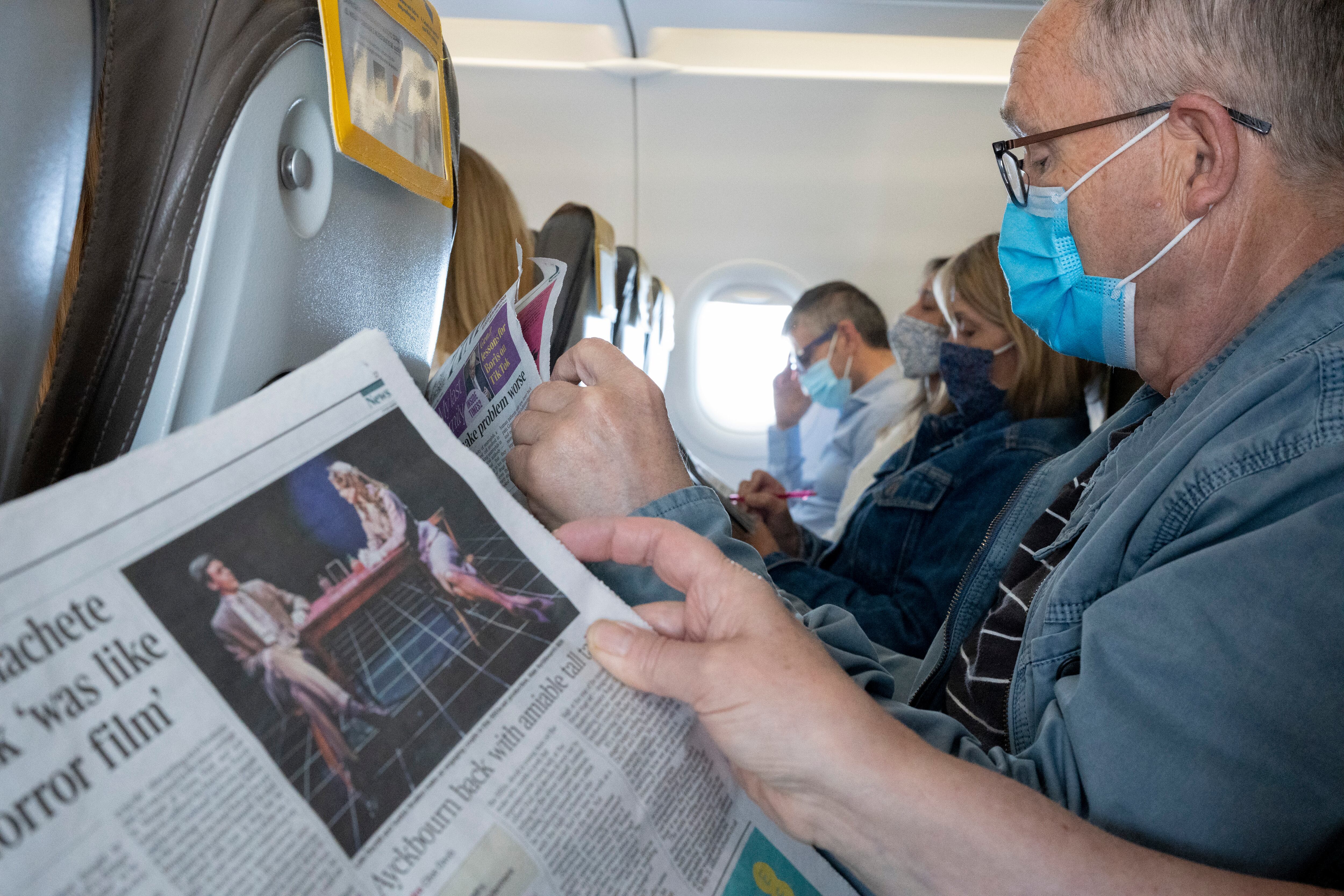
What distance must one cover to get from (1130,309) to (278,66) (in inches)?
40.1

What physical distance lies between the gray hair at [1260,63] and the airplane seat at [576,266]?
42.2 inches

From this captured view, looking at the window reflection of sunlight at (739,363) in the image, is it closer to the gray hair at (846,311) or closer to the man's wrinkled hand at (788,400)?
the man's wrinkled hand at (788,400)

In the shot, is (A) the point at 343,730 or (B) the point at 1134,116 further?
(B) the point at 1134,116

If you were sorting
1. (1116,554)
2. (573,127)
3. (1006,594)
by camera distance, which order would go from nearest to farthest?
1. (1116,554)
2. (1006,594)
3. (573,127)

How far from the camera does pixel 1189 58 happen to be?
0.98 metres

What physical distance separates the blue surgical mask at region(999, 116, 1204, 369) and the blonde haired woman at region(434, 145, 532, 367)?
0.90 metres

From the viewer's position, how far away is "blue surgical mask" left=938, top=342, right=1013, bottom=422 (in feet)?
7.45

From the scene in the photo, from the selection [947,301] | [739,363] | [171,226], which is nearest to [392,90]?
[171,226]

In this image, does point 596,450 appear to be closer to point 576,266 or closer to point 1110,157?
point 1110,157

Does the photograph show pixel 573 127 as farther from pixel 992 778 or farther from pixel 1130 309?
pixel 992 778

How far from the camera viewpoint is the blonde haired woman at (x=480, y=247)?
5.59 ft

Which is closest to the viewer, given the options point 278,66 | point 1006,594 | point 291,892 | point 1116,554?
point 291,892

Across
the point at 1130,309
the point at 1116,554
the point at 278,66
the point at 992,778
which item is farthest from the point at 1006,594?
the point at 278,66

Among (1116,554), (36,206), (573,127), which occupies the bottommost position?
(1116,554)
